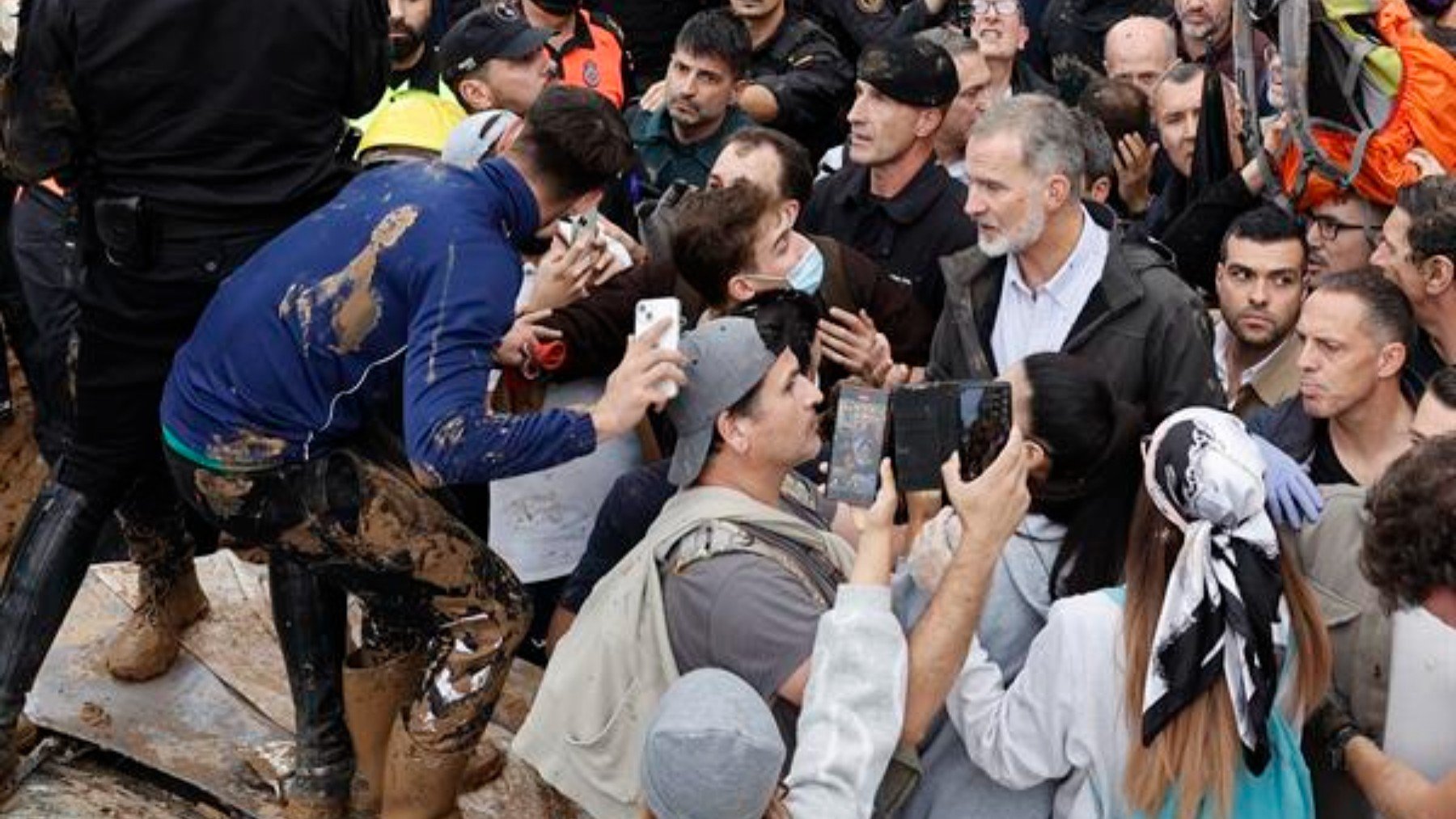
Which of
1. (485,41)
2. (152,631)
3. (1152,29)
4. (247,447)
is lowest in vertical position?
(152,631)

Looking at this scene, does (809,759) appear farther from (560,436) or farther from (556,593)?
(556,593)

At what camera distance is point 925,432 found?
3486mm

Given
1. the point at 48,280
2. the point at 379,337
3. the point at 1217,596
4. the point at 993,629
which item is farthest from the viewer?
the point at 48,280

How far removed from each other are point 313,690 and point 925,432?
5.66 feet

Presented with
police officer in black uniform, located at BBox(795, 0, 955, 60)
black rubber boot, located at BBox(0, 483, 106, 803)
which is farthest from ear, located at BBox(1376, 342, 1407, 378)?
police officer in black uniform, located at BBox(795, 0, 955, 60)

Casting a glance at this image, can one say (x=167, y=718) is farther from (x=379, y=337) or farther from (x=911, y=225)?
(x=911, y=225)

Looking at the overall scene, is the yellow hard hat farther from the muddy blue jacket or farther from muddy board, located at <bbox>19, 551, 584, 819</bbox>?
muddy board, located at <bbox>19, 551, 584, 819</bbox>

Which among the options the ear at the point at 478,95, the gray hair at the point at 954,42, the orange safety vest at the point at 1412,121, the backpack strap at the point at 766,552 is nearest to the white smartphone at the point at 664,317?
the backpack strap at the point at 766,552

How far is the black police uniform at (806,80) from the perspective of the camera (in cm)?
738

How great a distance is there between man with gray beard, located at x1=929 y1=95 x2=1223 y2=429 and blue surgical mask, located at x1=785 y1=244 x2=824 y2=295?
0.33 m

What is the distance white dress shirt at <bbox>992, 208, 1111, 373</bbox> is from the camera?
4883mm

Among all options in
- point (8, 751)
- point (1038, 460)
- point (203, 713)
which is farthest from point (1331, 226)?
point (8, 751)

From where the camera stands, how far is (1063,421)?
3.54 metres

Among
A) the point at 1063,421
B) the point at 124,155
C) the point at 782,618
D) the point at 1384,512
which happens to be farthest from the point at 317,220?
the point at 1384,512
